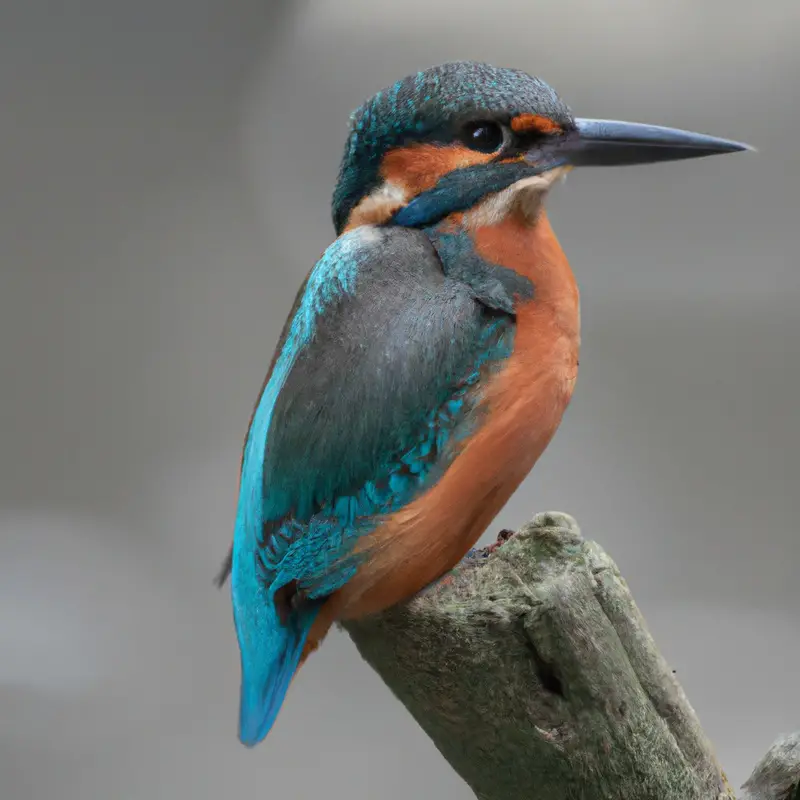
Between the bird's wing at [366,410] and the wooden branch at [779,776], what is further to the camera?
the wooden branch at [779,776]

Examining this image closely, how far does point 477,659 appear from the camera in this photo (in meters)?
0.97

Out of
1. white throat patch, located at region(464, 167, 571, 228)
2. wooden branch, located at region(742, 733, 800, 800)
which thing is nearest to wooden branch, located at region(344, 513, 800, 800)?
wooden branch, located at region(742, 733, 800, 800)

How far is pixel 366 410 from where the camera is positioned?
36.1 inches

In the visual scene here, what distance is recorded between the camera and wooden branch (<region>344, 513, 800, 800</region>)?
0.96 m

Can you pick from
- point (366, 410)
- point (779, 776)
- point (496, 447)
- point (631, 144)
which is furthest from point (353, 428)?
point (779, 776)

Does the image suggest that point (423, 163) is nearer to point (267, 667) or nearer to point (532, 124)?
point (532, 124)

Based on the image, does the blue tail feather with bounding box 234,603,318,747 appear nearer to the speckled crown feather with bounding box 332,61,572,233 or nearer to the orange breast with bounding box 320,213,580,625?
the orange breast with bounding box 320,213,580,625

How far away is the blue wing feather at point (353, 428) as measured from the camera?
0.92 meters

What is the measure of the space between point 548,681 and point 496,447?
0.80 ft

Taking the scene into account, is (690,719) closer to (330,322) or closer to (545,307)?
(545,307)

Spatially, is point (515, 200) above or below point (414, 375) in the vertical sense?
above

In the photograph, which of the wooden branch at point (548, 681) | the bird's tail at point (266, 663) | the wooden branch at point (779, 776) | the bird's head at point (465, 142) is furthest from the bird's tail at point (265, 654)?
the wooden branch at point (779, 776)

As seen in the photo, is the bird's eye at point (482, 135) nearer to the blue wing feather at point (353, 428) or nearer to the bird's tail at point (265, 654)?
the blue wing feather at point (353, 428)

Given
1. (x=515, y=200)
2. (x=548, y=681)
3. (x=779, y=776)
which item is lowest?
(x=779, y=776)
